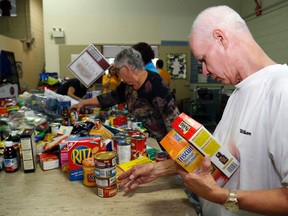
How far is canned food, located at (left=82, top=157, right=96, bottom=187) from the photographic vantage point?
1175 millimetres

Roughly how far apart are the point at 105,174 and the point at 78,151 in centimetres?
29

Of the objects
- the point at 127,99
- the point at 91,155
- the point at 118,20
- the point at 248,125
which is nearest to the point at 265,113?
the point at 248,125

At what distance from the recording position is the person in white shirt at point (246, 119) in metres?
0.79

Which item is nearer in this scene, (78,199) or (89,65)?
(78,199)

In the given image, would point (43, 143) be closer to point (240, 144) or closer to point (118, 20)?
point (240, 144)

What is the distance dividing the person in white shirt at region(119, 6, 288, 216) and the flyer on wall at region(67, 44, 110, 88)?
1724 millimetres

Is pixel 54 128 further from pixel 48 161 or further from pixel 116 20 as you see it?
pixel 116 20

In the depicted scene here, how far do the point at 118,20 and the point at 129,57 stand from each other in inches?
178

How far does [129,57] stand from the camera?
2033 millimetres

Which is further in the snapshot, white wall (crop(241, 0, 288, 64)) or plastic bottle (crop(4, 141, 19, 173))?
white wall (crop(241, 0, 288, 64))

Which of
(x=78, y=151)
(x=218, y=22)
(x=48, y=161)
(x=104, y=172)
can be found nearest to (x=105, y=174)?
(x=104, y=172)

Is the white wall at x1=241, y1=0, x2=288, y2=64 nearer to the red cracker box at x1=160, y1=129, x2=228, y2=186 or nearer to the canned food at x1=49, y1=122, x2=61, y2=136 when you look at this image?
the canned food at x1=49, y1=122, x2=61, y2=136

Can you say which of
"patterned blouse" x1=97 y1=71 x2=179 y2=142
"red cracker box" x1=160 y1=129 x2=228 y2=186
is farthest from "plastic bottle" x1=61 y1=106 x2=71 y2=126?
"red cracker box" x1=160 y1=129 x2=228 y2=186

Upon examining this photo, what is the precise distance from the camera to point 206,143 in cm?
89
